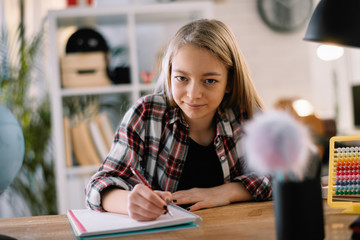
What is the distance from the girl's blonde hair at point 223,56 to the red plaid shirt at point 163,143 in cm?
5

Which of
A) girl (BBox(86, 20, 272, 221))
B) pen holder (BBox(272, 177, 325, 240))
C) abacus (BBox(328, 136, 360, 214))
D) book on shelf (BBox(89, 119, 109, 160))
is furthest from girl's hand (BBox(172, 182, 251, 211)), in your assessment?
book on shelf (BBox(89, 119, 109, 160))

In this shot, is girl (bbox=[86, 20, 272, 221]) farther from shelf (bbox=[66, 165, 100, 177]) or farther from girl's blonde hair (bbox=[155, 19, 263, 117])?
shelf (bbox=[66, 165, 100, 177])

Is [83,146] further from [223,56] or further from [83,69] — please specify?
[223,56]

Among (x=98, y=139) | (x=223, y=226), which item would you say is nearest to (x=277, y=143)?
(x=223, y=226)

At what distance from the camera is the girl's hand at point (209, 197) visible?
3.42 feet

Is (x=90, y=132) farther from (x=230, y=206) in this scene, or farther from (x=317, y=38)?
(x=317, y=38)

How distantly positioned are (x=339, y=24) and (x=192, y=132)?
0.69 metres

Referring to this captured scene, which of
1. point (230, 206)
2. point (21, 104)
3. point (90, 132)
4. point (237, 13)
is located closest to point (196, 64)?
point (230, 206)

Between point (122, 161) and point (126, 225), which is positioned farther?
point (122, 161)

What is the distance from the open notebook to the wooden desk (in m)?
0.02

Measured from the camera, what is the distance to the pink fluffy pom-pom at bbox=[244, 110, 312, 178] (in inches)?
21.7

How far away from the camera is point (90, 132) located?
2730 millimetres

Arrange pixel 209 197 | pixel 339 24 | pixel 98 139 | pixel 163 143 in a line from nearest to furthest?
1. pixel 339 24
2. pixel 209 197
3. pixel 163 143
4. pixel 98 139

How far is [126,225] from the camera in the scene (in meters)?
0.83
